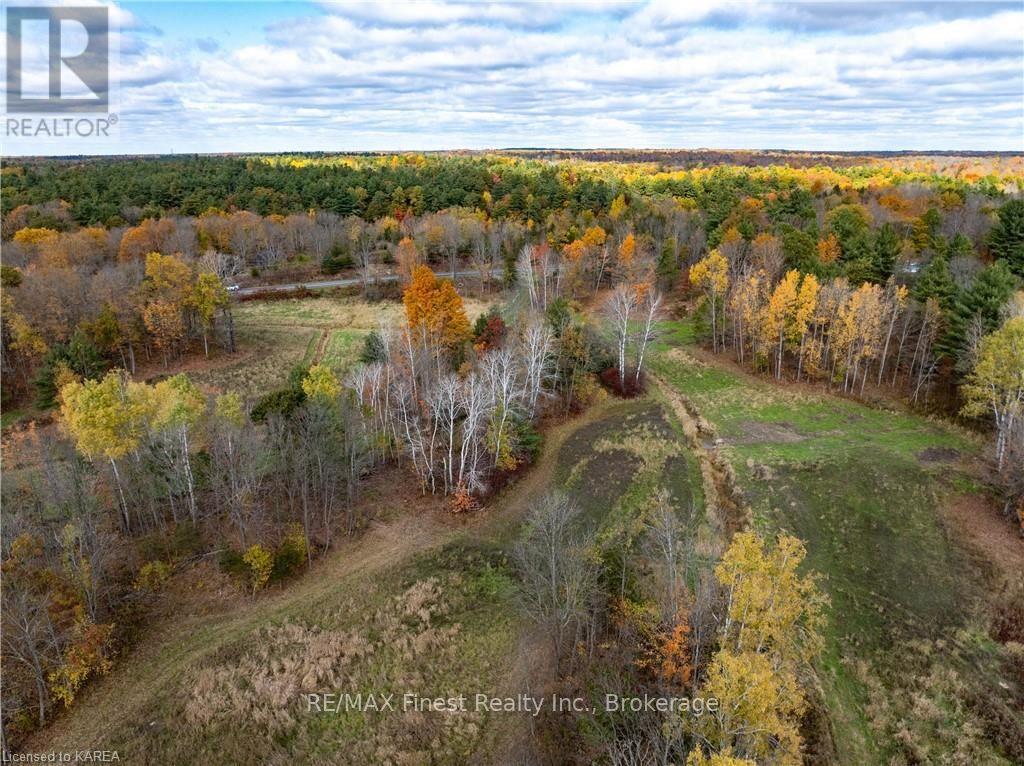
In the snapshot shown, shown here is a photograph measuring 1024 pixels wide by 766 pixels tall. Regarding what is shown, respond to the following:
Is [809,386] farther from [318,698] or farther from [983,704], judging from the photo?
[318,698]

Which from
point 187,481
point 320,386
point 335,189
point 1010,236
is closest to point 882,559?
point 320,386

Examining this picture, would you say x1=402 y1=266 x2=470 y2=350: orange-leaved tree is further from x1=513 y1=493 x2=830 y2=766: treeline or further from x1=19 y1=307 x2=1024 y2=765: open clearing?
x1=513 y1=493 x2=830 y2=766: treeline

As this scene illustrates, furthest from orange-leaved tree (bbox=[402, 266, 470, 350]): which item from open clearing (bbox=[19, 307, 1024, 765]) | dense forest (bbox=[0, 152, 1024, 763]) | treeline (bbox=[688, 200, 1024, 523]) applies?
treeline (bbox=[688, 200, 1024, 523])

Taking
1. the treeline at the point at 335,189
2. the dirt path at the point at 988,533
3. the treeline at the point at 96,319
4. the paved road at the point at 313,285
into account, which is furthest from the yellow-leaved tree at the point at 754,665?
the treeline at the point at 335,189

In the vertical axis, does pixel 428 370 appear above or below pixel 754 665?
above

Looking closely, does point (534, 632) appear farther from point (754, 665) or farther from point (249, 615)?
point (249, 615)

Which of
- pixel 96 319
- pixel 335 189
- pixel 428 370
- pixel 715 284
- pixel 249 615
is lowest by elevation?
pixel 249 615
